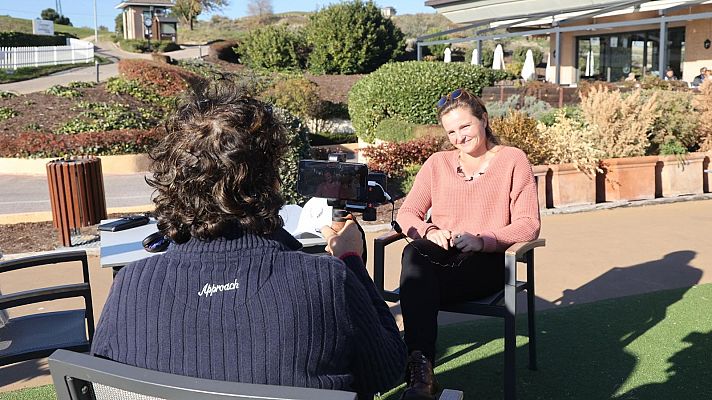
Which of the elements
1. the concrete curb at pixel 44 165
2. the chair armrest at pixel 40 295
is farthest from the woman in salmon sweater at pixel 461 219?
the concrete curb at pixel 44 165

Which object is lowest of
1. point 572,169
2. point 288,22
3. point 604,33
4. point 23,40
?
point 572,169

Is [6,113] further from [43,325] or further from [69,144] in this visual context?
[43,325]

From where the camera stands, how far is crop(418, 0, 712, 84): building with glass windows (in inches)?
746

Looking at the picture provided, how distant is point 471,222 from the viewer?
3607mm

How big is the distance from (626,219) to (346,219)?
5.56 meters

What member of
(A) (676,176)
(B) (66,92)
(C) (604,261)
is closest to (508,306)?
(C) (604,261)

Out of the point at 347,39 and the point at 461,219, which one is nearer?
the point at 461,219

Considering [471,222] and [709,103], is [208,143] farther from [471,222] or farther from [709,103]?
[709,103]

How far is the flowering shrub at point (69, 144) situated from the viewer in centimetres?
1226

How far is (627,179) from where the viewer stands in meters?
8.06

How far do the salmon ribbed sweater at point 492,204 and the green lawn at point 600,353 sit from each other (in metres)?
0.73

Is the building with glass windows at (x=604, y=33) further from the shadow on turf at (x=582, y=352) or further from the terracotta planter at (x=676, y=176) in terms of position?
the shadow on turf at (x=582, y=352)

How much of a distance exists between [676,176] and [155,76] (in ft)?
45.1

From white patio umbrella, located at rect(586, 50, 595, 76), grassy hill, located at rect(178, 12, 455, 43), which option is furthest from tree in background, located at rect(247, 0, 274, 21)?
white patio umbrella, located at rect(586, 50, 595, 76)
